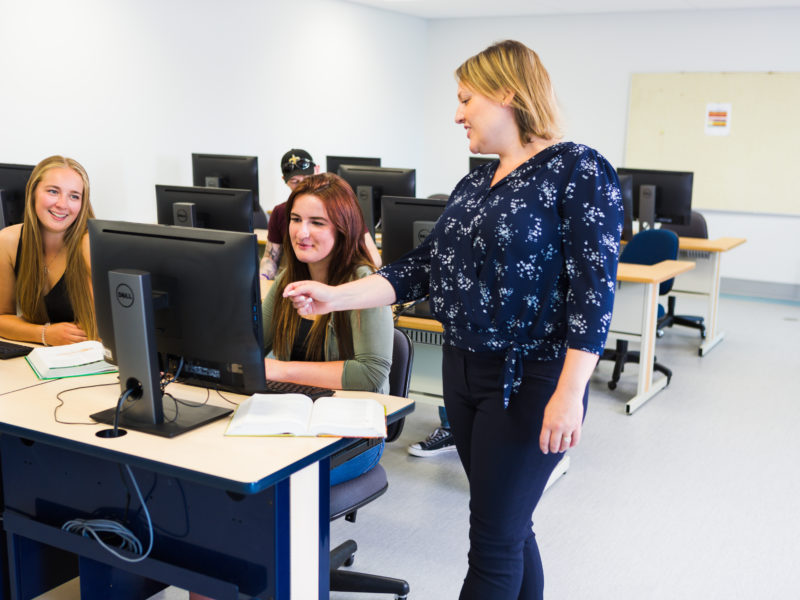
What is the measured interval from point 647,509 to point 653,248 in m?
2.16

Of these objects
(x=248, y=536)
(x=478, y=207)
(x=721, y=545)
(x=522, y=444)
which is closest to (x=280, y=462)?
(x=248, y=536)

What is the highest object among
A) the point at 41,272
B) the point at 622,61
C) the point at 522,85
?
the point at 622,61

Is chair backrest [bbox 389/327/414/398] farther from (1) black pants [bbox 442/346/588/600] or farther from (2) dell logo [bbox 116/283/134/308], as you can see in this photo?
(2) dell logo [bbox 116/283/134/308]

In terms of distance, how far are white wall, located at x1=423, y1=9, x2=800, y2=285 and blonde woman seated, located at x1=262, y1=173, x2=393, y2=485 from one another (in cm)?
618

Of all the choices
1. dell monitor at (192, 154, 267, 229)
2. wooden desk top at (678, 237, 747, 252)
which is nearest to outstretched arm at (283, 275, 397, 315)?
dell monitor at (192, 154, 267, 229)

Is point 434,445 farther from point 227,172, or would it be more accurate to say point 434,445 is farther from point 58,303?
point 227,172

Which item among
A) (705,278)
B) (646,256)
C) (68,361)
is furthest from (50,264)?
(705,278)

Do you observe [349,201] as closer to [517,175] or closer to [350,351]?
[350,351]

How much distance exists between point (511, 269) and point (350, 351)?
0.72 m

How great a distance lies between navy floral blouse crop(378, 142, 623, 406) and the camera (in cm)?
144

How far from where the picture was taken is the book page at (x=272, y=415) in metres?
1.61

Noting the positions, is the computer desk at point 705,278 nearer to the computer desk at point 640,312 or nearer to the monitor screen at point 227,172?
the computer desk at point 640,312

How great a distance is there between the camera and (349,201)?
84.7 inches

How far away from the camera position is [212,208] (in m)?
3.48
